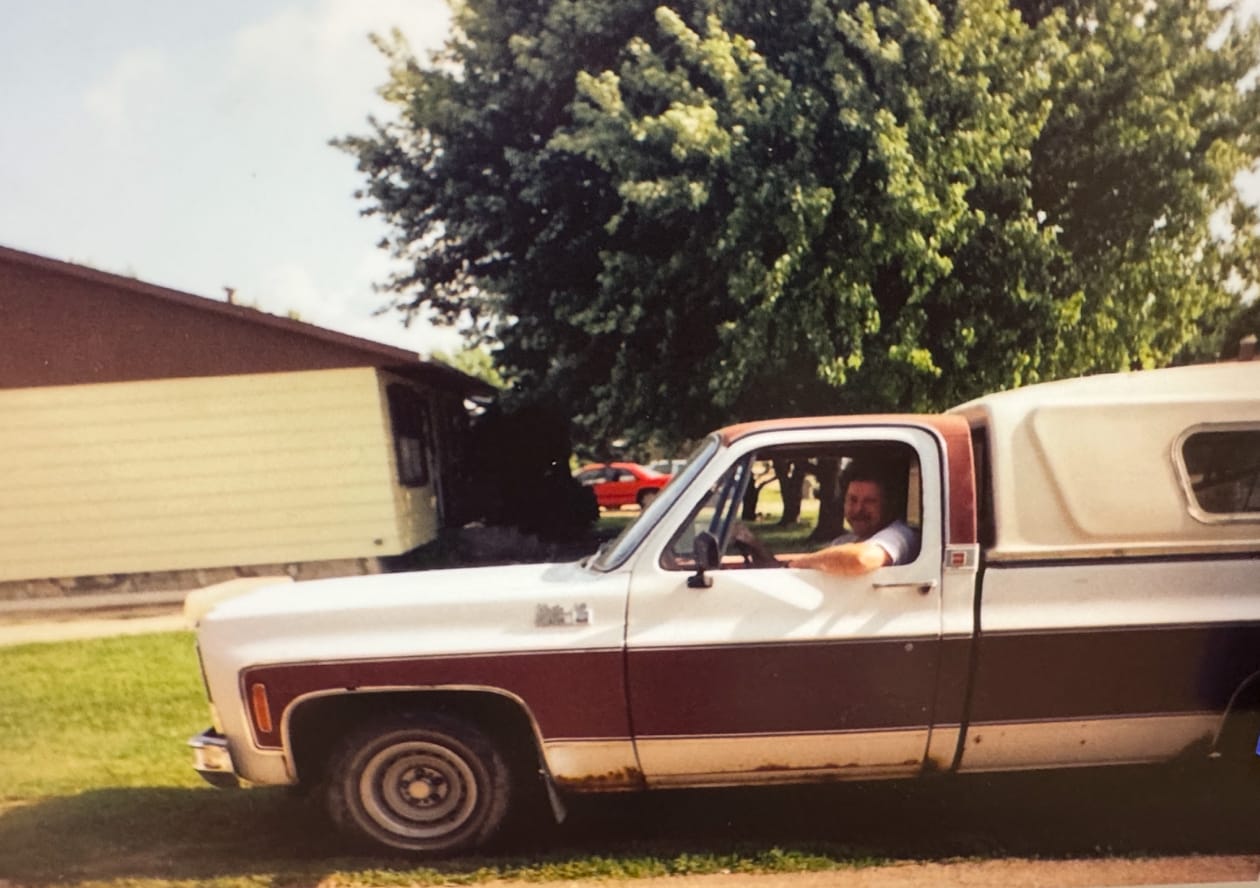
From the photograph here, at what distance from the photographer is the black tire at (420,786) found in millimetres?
3021

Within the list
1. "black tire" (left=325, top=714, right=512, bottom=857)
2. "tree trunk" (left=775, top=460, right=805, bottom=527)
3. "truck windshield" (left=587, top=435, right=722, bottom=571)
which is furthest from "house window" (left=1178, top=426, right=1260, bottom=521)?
"black tire" (left=325, top=714, right=512, bottom=857)

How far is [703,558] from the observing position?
2887 millimetres

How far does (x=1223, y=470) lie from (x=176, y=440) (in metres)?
5.88

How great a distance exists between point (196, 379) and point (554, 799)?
16.8 feet

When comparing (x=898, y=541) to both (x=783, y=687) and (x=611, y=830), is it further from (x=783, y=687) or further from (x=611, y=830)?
(x=611, y=830)

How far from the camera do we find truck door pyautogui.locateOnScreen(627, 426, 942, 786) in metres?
2.86

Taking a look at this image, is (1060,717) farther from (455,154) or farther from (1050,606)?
(455,154)

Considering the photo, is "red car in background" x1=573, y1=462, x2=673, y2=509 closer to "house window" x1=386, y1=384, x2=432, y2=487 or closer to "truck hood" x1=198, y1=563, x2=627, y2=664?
"house window" x1=386, y1=384, x2=432, y2=487

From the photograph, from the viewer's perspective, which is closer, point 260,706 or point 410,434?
point 260,706

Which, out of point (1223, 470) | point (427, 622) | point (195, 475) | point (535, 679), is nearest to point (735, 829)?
point (535, 679)

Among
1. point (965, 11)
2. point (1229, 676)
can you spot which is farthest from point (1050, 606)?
point (965, 11)

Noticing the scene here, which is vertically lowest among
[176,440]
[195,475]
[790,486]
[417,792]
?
Answer: [417,792]

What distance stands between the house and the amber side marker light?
2.42 metres

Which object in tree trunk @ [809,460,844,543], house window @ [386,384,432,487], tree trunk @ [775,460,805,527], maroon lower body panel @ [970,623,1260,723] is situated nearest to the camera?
maroon lower body panel @ [970,623,1260,723]
